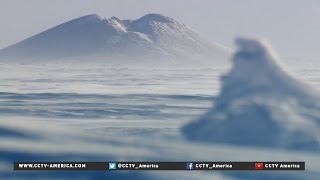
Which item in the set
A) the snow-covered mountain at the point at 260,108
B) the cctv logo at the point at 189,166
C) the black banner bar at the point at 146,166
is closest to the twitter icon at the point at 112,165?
the black banner bar at the point at 146,166

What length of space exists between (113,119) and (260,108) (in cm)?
639

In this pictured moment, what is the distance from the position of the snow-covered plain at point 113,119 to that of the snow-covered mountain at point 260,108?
0.68 meters

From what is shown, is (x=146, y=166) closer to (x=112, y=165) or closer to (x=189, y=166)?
(x=112, y=165)

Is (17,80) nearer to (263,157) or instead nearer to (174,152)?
(174,152)

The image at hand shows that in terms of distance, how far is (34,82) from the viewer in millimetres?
35812

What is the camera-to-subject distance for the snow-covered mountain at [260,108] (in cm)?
2356

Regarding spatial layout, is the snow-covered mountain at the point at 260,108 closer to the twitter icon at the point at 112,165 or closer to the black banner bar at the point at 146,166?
the black banner bar at the point at 146,166

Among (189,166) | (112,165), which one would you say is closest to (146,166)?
(112,165)

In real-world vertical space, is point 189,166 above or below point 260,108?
below

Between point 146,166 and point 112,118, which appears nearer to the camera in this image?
point 146,166

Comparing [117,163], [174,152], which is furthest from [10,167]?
[174,152]

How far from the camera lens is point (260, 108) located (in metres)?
26.6

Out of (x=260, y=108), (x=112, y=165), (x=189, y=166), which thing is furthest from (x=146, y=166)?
(x=260, y=108)

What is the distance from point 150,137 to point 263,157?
5.09 meters
